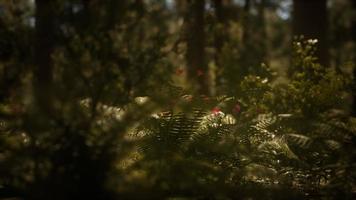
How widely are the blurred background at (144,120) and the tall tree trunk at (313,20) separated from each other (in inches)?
0.7

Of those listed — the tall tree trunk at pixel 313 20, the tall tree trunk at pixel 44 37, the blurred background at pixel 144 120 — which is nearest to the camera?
the blurred background at pixel 144 120

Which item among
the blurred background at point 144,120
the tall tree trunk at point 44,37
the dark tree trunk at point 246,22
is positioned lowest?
the blurred background at point 144,120

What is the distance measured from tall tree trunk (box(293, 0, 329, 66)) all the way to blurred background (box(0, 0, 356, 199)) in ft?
0.06

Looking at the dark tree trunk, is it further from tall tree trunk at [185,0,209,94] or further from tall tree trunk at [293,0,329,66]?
tall tree trunk at [293,0,329,66]

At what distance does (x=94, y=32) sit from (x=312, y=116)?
11.9ft

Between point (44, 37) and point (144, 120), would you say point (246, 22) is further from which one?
point (144, 120)

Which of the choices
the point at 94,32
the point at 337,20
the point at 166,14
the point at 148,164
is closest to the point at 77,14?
the point at 94,32

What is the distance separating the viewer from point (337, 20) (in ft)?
106

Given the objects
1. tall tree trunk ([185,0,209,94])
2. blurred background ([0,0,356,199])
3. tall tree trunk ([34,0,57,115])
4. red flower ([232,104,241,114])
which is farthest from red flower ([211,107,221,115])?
tall tree trunk ([185,0,209,94])

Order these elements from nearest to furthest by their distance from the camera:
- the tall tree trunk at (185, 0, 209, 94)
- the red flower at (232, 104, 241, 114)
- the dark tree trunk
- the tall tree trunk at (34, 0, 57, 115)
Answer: the red flower at (232, 104, 241, 114) < the tall tree trunk at (34, 0, 57, 115) < the tall tree trunk at (185, 0, 209, 94) < the dark tree trunk

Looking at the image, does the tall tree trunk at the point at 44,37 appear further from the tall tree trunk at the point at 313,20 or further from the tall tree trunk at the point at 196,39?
the tall tree trunk at the point at 313,20

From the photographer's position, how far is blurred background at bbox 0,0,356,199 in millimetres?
3846

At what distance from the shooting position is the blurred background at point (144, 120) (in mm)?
3846

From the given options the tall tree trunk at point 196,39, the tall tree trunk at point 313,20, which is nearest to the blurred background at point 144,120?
the tall tree trunk at point 313,20
